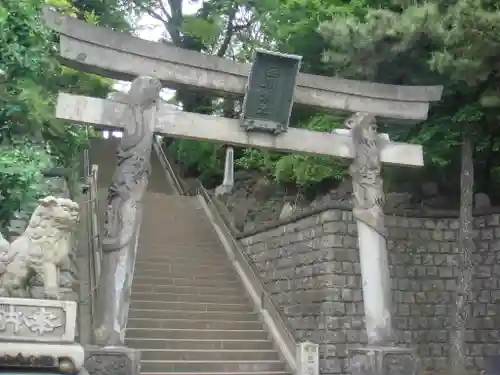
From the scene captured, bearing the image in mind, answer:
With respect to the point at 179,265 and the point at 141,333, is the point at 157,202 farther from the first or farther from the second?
the point at 141,333

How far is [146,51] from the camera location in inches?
332

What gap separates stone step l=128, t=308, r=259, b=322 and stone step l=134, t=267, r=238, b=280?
1237 millimetres

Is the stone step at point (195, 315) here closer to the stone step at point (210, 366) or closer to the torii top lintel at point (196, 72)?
the stone step at point (210, 366)

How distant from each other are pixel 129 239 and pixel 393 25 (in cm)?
520

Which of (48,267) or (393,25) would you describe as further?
(393,25)

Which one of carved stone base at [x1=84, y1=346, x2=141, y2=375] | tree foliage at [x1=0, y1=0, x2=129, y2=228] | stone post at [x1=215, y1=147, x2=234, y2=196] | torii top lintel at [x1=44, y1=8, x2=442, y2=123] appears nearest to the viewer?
carved stone base at [x1=84, y1=346, x2=141, y2=375]

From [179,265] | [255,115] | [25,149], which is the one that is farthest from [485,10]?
[179,265]

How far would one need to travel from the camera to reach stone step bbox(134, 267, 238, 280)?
12484 mm

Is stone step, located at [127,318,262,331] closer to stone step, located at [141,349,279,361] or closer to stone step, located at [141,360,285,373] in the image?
stone step, located at [141,349,279,361]

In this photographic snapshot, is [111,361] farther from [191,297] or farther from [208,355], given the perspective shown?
[191,297]

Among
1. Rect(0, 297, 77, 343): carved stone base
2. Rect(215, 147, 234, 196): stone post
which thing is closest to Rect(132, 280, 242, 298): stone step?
Rect(0, 297, 77, 343): carved stone base

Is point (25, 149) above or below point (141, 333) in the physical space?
above

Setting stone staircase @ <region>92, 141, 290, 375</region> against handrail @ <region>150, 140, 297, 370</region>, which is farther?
handrail @ <region>150, 140, 297, 370</region>

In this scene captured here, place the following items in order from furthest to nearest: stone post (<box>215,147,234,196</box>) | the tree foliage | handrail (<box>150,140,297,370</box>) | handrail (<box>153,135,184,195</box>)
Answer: handrail (<box>153,135,184,195</box>) → stone post (<box>215,147,234,196</box>) → handrail (<box>150,140,297,370</box>) → the tree foliage
